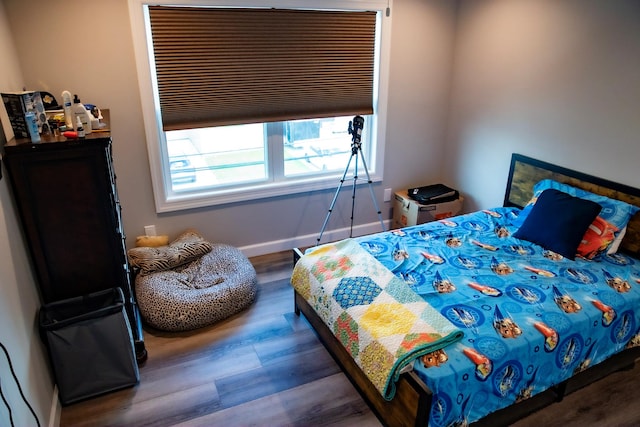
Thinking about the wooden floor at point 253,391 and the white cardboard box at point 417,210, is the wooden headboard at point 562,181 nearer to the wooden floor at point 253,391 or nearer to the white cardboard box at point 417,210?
the white cardboard box at point 417,210

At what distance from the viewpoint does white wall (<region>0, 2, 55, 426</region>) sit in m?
1.70

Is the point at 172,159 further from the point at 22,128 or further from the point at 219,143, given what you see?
the point at 22,128

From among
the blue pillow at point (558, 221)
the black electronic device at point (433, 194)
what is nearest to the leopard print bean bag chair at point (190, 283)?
the black electronic device at point (433, 194)

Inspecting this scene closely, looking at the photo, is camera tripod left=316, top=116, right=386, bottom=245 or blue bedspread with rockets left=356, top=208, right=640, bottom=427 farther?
camera tripod left=316, top=116, right=386, bottom=245

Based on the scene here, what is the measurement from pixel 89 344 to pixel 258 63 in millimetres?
2157

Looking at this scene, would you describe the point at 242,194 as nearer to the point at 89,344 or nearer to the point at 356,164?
the point at 356,164

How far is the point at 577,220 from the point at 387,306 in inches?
57.1

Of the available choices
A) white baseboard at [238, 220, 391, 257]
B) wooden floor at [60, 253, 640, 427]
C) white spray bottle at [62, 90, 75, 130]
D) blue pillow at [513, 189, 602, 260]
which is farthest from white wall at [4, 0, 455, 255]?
blue pillow at [513, 189, 602, 260]

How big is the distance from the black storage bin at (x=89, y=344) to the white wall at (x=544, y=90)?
3.05 metres

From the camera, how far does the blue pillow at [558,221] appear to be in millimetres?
2752

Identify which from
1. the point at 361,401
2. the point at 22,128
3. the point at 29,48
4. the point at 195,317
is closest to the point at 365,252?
the point at 361,401

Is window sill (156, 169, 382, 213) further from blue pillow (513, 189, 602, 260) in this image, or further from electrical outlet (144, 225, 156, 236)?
blue pillow (513, 189, 602, 260)

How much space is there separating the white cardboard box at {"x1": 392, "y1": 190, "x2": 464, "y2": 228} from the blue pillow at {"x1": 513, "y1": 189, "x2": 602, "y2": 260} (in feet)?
3.07

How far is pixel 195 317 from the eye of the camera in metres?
2.83
